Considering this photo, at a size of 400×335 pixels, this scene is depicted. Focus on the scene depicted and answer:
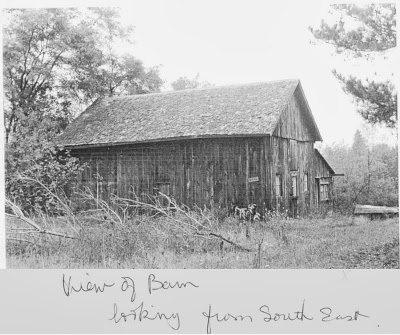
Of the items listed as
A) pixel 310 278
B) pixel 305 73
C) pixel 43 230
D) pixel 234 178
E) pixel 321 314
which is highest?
pixel 305 73

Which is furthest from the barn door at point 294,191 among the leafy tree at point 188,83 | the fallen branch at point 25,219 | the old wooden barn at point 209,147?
the fallen branch at point 25,219

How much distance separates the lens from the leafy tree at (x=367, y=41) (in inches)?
218

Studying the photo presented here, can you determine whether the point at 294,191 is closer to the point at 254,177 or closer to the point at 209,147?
the point at 254,177

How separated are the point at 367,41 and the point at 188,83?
2366mm

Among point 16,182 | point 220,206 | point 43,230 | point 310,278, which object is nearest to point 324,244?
point 310,278

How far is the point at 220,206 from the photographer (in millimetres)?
6711

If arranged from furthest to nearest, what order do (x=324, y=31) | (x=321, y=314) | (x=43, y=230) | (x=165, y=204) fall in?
(x=165, y=204), (x=43, y=230), (x=324, y=31), (x=321, y=314)

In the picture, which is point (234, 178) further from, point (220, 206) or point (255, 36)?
point (255, 36)

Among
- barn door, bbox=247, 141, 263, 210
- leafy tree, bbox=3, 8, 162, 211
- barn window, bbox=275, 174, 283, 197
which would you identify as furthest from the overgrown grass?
leafy tree, bbox=3, 8, 162, 211

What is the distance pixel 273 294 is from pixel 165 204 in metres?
2.22

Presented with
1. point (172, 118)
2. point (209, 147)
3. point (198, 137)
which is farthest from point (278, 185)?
point (172, 118)

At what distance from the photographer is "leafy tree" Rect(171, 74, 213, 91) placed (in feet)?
20.2
